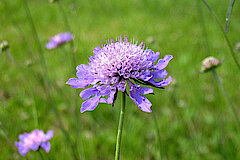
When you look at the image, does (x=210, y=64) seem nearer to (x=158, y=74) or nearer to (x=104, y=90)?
(x=158, y=74)

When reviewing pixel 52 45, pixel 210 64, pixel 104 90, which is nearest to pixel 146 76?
pixel 104 90

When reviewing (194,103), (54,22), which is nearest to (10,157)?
(194,103)

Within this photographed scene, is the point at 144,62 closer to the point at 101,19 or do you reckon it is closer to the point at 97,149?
the point at 97,149

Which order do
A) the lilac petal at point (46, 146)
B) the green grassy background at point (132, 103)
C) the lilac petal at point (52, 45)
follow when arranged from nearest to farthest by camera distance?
the lilac petal at point (46, 146), the green grassy background at point (132, 103), the lilac petal at point (52, 45)

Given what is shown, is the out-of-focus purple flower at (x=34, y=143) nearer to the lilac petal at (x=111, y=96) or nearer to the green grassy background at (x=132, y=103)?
the green grassy background at (x=132, y=103)

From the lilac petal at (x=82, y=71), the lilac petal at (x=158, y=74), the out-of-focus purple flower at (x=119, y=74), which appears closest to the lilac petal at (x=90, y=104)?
the out-of-focus purple flower at (x=119, y=74)

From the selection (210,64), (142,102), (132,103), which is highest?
(132,103)

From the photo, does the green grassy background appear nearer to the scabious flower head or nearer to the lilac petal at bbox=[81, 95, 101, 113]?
the scabious flower head
